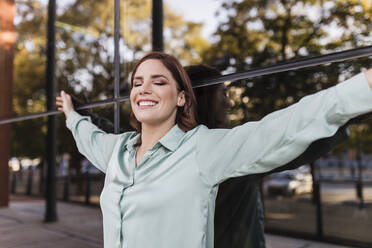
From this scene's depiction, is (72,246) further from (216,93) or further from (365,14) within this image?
(365,14)

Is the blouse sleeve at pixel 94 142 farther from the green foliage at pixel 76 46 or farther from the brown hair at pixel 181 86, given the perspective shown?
the green foliage at pixel 76 46

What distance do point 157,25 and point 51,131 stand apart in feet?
11.7

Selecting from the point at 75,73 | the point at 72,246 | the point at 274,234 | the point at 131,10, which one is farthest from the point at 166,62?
the point at 131,10

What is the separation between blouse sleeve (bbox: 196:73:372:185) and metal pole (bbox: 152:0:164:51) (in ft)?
5.47

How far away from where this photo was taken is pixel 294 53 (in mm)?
7043

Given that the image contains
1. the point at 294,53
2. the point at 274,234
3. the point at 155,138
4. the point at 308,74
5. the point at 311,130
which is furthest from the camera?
the point at 294,53

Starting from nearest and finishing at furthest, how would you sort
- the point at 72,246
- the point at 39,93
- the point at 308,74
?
1. the point at 72,246
2. the point at 308,74
3. the point at 39,93

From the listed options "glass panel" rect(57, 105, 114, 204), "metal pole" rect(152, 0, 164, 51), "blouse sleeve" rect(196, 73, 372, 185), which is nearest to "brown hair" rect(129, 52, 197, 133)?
"blouse sleeve" rect(196, 73, 372, 185)

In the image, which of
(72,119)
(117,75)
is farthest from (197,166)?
(117,75)

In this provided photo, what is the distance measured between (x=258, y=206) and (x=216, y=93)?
0.69m

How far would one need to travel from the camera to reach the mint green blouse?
1102 mm

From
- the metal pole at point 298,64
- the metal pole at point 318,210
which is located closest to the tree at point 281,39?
the metal pole at point 318,210

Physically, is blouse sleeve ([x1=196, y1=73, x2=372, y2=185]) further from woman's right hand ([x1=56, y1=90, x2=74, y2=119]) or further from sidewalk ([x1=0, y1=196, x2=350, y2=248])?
sidewalk ([x1=0, y1=196, x2=350, y2=248])

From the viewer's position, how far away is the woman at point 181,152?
3.65 feet
